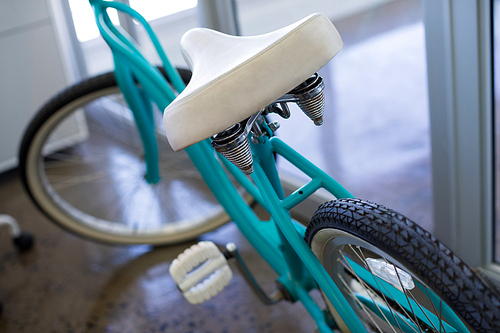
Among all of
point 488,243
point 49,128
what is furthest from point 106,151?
point 488,243

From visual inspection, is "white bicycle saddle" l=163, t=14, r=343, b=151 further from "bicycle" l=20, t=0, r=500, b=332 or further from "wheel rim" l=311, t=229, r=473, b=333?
"wheel rim" l=311, t=229, r=473, b=333

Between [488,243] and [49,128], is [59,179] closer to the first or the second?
[49,128]

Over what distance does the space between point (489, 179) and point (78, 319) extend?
118cm

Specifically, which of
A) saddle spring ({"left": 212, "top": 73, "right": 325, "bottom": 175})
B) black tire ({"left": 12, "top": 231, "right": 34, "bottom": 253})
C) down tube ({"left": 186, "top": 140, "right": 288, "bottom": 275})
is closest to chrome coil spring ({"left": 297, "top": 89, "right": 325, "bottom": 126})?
saddle spring ({"left": 212, "top": 73, "right": 325, "bottom": 175})

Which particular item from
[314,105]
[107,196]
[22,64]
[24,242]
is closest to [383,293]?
[314,105]

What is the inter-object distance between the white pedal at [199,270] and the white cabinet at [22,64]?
65.7 inches

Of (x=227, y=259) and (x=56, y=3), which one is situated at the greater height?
(x=56, y=3)

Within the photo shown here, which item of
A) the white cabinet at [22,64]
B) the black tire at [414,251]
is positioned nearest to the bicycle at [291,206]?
the black tire at [414,251]

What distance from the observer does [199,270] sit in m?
0.99

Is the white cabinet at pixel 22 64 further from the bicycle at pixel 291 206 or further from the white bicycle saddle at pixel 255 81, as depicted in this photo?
the white bicycle saddle at pixel 255 81

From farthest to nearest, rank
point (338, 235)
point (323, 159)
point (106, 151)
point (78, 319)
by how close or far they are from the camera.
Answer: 1. point (106, 151)
2. point (323, 159)
3. point (78, 319)
4. point (338, 235)

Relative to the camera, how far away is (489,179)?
1034 mm

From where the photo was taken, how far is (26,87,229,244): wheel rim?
57.9 inches

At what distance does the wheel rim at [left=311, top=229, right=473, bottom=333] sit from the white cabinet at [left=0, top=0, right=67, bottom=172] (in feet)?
6.49
